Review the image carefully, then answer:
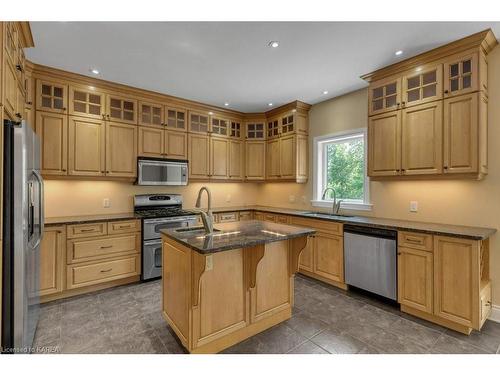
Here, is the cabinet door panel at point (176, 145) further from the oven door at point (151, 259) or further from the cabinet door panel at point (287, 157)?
the cabinet door panel at point (287, 157)

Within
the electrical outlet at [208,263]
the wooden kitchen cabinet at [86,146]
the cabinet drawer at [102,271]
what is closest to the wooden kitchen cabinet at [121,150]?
the wooden kitchen cabinet at [86,146]

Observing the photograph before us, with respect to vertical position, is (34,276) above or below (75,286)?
above

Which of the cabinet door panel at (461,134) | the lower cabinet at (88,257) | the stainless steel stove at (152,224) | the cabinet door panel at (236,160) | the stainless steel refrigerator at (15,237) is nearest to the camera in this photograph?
the stainless steel refrigerator at (15,237)

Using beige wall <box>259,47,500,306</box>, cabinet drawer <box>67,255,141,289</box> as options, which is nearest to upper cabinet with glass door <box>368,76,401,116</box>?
beige wall <box>259,47,500,306</box>

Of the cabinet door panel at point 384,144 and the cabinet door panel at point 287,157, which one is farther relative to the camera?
the cabinet door panel at point 287,157

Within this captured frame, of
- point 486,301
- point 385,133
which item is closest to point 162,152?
point 385,133

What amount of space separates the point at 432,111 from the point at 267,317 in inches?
108

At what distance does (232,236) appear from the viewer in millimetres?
2143

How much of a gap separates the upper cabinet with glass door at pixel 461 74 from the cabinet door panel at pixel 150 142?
3.77 m

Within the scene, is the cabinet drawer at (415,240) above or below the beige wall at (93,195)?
below

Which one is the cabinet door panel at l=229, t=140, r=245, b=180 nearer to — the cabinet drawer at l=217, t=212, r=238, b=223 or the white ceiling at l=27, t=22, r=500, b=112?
the cabinet drawer at l=217, t=212, r=238, b=223

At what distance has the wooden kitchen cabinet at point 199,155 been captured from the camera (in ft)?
14.4

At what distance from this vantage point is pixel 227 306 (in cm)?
212

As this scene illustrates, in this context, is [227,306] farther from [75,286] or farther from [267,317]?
[75,286]
